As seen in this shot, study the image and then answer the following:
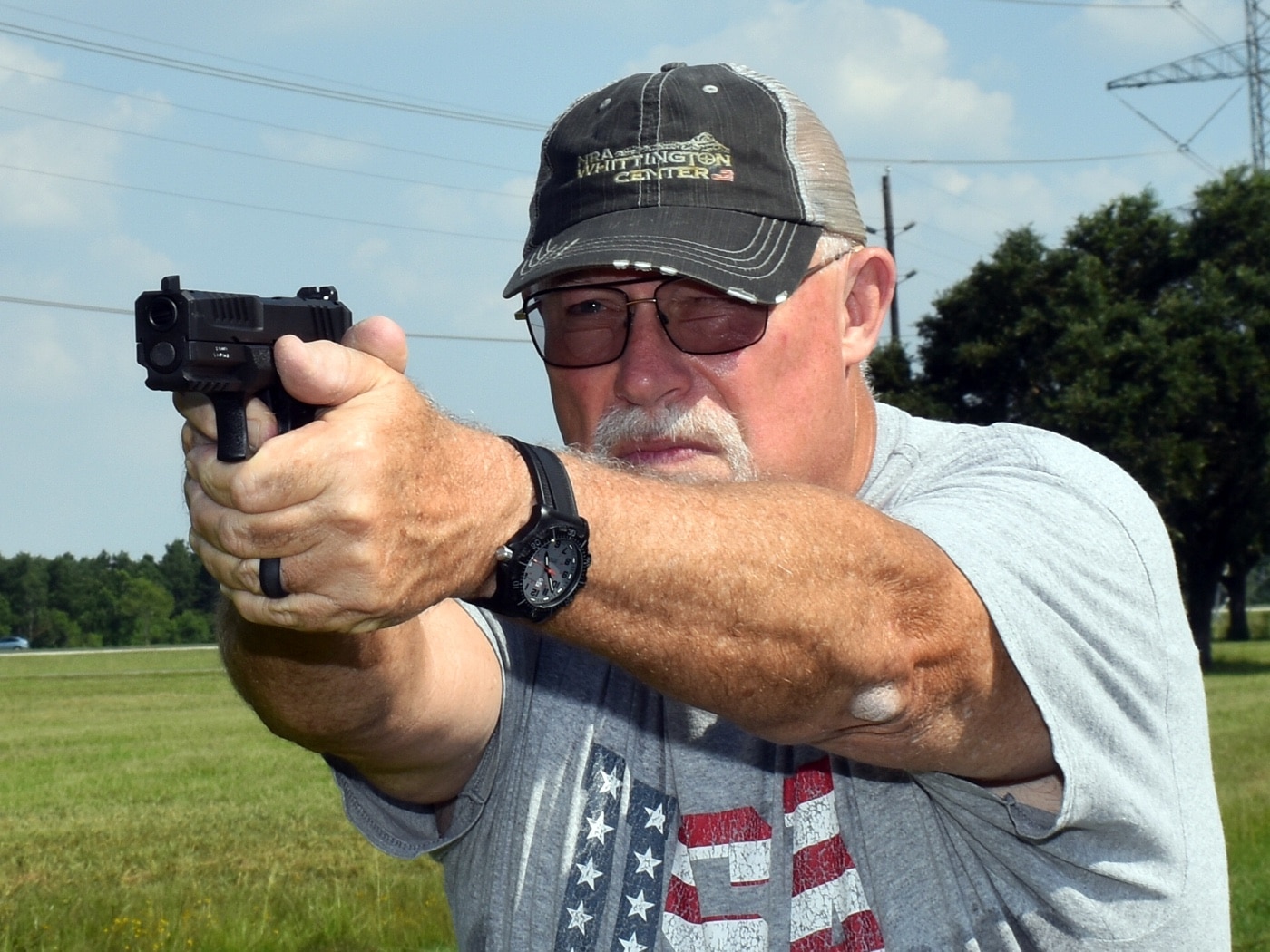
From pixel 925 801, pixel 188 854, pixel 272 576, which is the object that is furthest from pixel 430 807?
pixel 188 854

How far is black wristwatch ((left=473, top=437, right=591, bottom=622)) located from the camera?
176 cm

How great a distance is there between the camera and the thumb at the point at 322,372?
5.37ft

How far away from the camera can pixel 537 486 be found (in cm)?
180

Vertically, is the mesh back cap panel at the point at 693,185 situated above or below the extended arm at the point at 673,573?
above

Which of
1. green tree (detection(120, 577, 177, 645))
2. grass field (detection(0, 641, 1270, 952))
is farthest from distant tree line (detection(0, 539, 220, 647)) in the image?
grass field (detection(0, 641, 1270, 952))

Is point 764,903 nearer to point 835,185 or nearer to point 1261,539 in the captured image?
point 835,185

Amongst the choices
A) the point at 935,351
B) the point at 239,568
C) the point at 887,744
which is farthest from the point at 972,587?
the point at 935,351

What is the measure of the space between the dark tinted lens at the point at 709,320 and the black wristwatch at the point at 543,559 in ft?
3.95

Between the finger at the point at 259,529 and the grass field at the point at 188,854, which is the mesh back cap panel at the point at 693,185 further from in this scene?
the grass field at the point at 188,854

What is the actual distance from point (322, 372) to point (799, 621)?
0.72 m

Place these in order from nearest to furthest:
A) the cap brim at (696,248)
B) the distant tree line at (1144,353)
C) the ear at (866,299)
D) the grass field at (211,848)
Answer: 1. the cap brim at (696,248)
2. the ear at (866,299)
3. the grass field at (211,848)
4. the distant tree line at (1144,353)

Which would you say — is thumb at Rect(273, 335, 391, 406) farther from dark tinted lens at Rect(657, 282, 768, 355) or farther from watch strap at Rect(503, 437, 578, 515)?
dark tinted lens at Rect(657, 282, 768, 355)

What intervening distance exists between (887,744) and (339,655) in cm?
97

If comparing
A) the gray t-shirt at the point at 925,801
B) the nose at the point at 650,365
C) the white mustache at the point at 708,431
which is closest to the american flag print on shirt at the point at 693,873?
the gray t-shirt at the point at 925,801
